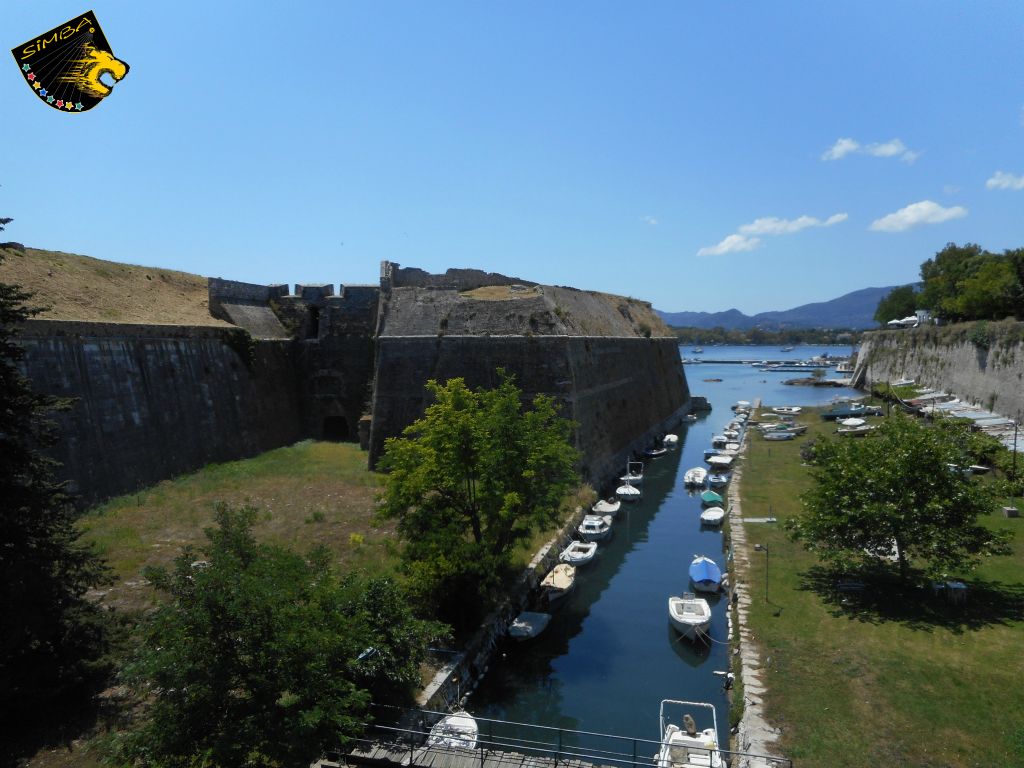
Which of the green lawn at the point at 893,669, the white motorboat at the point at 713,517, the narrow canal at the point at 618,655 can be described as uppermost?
the green lawn at the point at 893,669

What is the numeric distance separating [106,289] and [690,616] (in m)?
25.6

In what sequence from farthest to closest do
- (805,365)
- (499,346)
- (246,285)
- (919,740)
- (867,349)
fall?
(805,365) < (867,349) < (246,285) < (499,346) < (919,740)

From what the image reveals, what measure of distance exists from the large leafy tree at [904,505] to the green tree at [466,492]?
6.08 meters

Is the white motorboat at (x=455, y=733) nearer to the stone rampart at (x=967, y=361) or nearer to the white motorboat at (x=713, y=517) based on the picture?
the white motorboat at (x=713, y=517)

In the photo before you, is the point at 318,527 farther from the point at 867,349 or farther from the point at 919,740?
the point at 867,349

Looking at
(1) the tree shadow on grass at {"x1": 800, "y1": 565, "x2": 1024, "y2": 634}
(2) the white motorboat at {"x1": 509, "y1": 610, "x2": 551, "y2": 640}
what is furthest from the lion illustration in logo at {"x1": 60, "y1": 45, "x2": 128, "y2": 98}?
(1) the tree shadow on grass at {"x1": 800, "y1": 565, "x2": 1024, "y2": 634}

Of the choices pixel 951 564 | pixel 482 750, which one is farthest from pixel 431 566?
pixel 951 564

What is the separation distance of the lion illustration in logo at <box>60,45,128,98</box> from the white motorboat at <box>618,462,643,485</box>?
22.4 metres

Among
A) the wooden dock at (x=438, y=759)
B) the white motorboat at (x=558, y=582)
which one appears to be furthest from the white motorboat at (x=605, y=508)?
the wooden dock at (x=438, y=759)

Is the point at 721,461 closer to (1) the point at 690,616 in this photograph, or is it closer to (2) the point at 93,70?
(1) the point at 690,616

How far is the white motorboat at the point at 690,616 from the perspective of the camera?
13.8 meters

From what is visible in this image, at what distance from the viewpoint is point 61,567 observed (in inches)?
381

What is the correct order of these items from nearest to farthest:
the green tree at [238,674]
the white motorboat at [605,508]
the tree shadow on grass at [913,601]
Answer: the green tree at [238,674] < the tree shadow on grass at [913,601] < the white motorboat at [605,508]

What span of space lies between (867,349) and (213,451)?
64.2 metres
